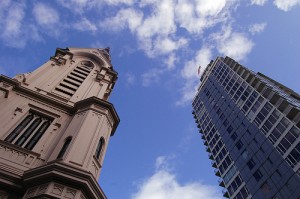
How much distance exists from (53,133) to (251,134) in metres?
39.7

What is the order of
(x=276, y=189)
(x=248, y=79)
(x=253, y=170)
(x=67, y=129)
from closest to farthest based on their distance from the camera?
(x=67, y=129), (x=276, y=189), (x=253, y=170), (x=248, y=79)

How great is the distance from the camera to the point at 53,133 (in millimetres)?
16578

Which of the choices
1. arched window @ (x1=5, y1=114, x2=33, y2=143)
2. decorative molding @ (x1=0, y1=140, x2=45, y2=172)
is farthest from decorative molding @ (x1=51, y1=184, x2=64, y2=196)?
arched window @ (x1=5, y1=114, x2=33, y2=143)

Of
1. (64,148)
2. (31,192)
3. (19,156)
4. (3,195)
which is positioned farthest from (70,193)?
(19,156)

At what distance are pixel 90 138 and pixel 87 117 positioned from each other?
2083mm

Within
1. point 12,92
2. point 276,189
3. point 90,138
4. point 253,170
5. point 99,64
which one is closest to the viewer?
point 90,138

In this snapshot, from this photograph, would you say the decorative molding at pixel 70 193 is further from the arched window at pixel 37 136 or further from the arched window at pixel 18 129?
the arched window at pixel 18 129

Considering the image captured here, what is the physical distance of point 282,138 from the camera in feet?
135

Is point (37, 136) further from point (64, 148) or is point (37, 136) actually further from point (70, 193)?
point (70, 193)

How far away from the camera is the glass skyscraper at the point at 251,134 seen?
38.8 metres

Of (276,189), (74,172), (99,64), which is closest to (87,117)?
(74,172)

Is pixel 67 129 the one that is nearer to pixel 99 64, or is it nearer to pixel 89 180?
pixel 89 180

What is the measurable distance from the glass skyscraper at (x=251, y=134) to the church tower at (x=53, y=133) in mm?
27688

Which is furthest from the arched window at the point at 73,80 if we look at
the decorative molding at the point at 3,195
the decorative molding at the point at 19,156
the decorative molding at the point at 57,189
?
the decorative molding at the point at 57,189
